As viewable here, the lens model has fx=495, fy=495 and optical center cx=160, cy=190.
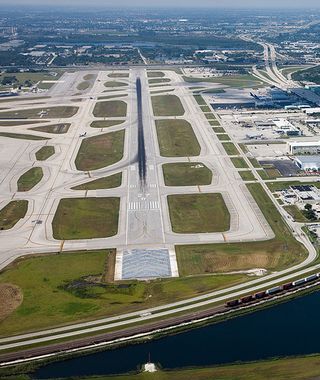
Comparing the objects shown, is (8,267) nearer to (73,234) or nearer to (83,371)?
(73,234)

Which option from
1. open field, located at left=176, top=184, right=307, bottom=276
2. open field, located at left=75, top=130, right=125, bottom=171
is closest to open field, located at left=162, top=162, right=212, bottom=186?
open field, located at left=75, top=130, right=125, bottom=171

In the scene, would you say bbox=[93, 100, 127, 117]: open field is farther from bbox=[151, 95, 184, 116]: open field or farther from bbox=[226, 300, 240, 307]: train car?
bbox=[226, 300, 240, 307]: train car

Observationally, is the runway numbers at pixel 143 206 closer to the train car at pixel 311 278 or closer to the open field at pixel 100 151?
the open field at pixel 100 151

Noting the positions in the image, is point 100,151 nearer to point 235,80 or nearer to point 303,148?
point 303,148

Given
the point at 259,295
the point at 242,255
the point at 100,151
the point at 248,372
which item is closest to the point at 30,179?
the point at 100,151

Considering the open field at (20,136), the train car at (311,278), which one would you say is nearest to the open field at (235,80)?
the open field at (20,136)

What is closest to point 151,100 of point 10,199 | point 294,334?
point 10,199
